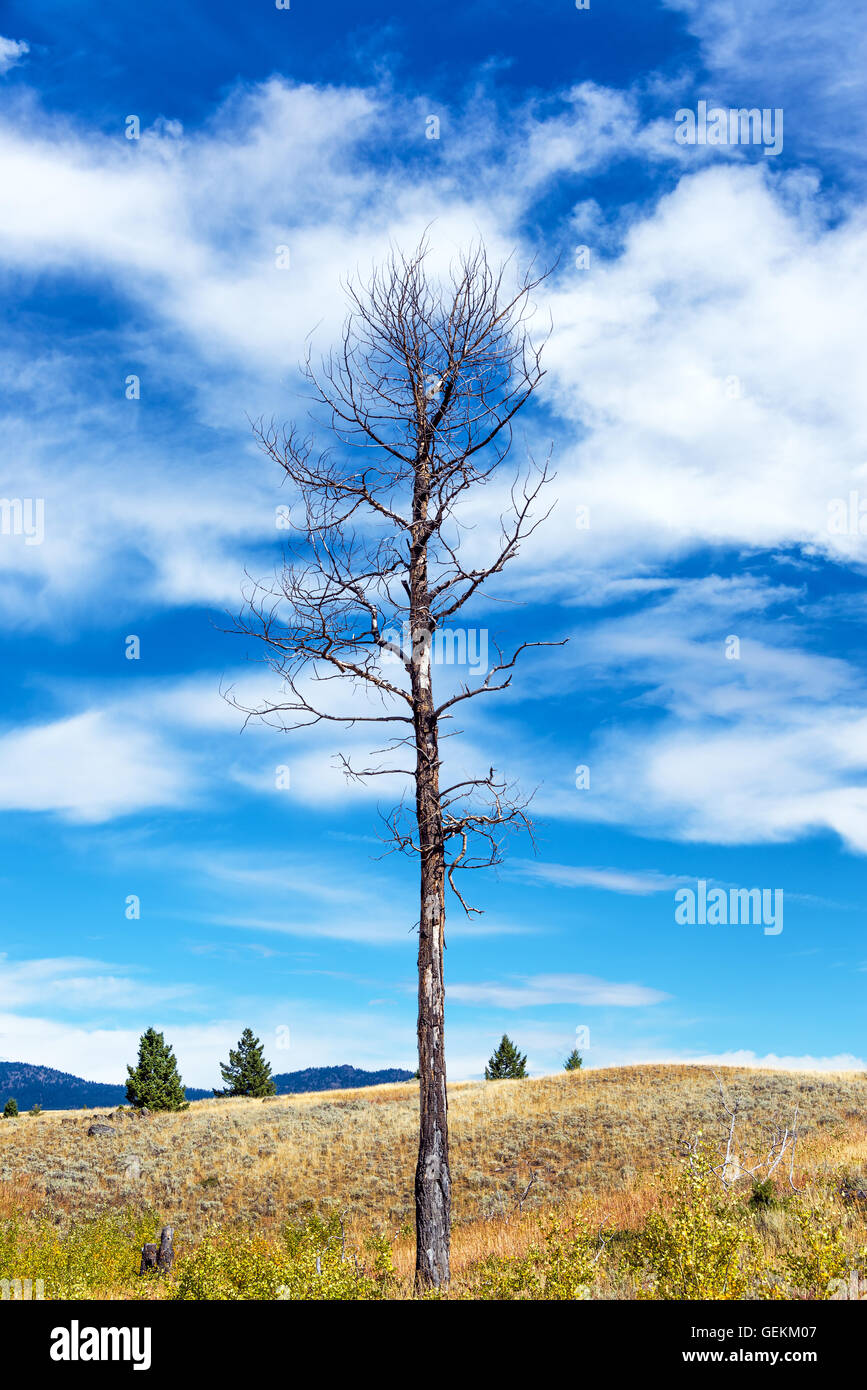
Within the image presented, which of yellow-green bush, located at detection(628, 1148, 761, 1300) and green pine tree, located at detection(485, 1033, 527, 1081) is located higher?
yellow-green bush, located at detection(628, 1148, 761, 1300)

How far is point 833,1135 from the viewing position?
2522cm

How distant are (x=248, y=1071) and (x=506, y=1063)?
15.8 m

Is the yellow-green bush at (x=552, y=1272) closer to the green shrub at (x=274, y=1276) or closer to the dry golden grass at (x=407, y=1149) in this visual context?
the green shrub at (x=274, y=1276)

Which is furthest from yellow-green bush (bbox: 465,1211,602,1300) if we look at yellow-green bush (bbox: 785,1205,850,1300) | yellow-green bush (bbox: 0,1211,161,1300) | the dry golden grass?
the dry golden grass

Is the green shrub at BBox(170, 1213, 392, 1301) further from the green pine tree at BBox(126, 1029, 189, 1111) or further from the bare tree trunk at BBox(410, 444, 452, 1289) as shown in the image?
the green pine tree at BBox(126, 1029, 189, 1111)

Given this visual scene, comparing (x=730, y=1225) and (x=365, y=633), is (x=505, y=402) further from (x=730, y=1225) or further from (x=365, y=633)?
(x=730, y=1225)

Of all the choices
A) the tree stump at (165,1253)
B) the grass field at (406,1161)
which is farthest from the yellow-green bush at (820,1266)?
the tree stump at (165,1253)

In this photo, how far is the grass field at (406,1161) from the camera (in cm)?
1694

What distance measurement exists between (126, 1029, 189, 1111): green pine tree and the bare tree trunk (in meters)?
37.1

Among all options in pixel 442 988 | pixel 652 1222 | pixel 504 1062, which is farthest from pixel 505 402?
pixel 504 1062

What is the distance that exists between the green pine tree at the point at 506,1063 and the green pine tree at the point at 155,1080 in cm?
1841

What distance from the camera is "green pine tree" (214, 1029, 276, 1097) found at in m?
55.5

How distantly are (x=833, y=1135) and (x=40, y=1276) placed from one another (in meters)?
21.6

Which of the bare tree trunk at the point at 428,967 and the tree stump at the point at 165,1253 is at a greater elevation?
the bare tree trunk at the point at 428,967
